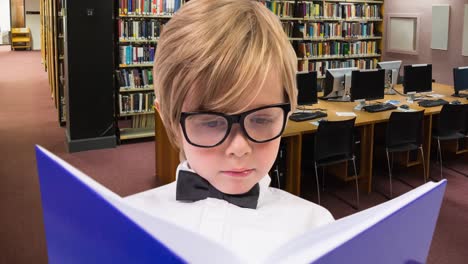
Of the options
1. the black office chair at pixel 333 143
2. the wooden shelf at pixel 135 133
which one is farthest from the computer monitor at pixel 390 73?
the wooden shelf at pixel 135 133

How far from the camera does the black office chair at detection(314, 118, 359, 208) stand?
14.0 ft

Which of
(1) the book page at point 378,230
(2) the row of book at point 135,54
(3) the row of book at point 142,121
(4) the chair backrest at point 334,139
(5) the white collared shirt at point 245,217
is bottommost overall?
(3) the row of book at point 142,121

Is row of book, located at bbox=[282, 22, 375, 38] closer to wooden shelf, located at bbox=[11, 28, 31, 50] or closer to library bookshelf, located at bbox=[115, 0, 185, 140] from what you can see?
library bookshelf, located at bbox=[115, 0, 185, 140]

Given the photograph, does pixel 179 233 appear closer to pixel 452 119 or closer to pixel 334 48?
pixel 452 119

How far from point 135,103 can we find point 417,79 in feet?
11.9

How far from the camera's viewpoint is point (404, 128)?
188 inches

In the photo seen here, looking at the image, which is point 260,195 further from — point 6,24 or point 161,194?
point 6,24

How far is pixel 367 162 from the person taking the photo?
4879mm

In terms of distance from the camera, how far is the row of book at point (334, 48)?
332 inches

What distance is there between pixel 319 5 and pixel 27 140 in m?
5.22

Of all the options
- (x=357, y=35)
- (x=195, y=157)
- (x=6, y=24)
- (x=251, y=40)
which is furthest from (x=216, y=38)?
(x=6, y=24)

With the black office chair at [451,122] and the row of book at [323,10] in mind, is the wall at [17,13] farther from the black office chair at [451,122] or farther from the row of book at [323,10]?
the black office chair at [451,122]

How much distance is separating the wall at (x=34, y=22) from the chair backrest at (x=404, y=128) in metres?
19.4

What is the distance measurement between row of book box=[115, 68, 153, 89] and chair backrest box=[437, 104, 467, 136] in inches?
140
